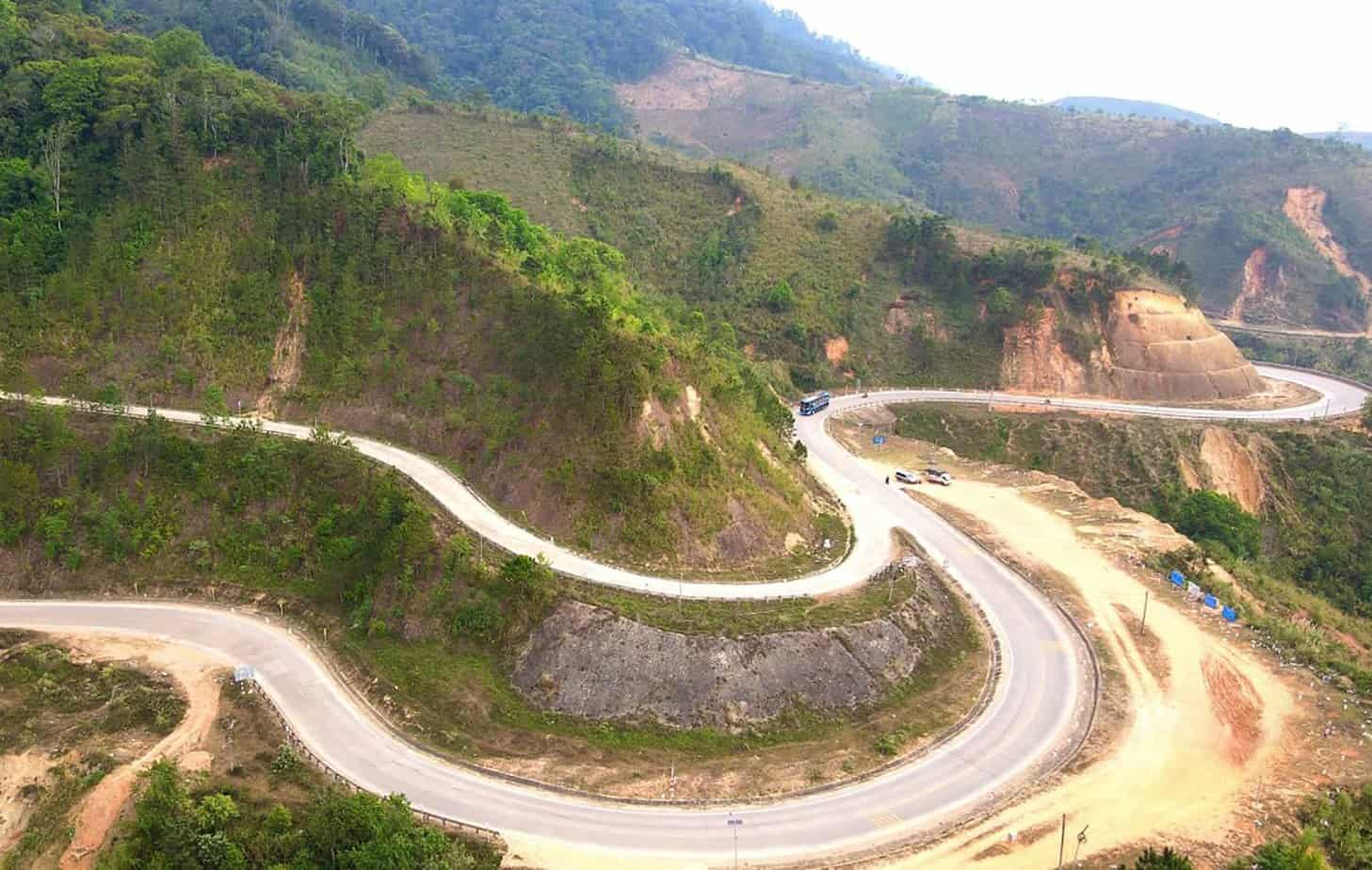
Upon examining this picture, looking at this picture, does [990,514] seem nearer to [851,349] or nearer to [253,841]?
[851,349]

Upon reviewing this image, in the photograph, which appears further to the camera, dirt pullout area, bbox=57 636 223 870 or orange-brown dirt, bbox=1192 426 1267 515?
orange-brown dirt, bbox=1192 426 1267 515

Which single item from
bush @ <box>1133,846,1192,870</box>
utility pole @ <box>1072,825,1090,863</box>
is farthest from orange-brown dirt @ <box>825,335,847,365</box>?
bush @ <box>1133,846,1192,870</box>

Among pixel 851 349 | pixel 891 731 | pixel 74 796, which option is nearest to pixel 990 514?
pixel 891 731

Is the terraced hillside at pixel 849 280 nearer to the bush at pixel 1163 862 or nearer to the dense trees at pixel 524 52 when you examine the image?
the bush at pixel 1163 862

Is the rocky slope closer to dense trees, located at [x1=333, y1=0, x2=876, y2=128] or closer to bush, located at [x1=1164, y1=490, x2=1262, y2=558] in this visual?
bush, located at [x1=1164, y1=490, x2=1262, y2=558]

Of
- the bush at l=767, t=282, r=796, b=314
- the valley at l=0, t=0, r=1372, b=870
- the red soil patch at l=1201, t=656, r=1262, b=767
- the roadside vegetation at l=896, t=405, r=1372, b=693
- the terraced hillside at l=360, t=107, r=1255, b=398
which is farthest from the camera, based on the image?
the bush at l=767, t=282, r=796, b=314
